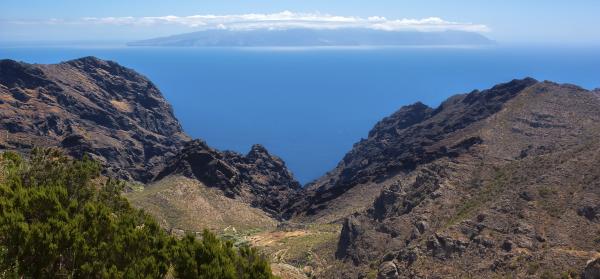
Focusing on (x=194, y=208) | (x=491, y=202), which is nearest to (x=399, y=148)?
(x=194, y=208)

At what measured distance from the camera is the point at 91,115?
13988 cm

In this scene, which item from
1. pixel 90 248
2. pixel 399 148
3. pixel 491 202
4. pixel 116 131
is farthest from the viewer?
pixel 116 131

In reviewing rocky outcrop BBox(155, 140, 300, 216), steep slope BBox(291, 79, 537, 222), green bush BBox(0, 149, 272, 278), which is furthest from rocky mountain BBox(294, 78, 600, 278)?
green bush BBox(0, 149, 272, 278)

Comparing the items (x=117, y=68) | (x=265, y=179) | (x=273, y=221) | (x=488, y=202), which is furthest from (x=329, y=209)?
(x=117, y=68)

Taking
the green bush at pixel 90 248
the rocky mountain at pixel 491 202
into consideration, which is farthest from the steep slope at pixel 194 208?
the green bush at pixel 90 248

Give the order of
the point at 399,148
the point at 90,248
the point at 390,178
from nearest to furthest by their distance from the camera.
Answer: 1. the point at 90,248
2. the point at 390,178
3. the point at 399,148

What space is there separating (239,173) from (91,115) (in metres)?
47.2

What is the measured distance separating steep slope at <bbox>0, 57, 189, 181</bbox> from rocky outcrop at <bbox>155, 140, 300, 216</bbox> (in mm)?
13714

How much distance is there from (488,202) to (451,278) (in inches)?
576

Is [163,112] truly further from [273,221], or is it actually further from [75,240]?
[75,240]

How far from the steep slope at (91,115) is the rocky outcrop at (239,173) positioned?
45.0 ft

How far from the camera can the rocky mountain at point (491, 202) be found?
50.2m

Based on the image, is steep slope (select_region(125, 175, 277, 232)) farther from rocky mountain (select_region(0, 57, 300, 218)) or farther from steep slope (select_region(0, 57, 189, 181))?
steep slope (select_region(0, 57, 189, 181))

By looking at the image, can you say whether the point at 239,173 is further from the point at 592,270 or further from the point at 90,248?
the point at 90,248
